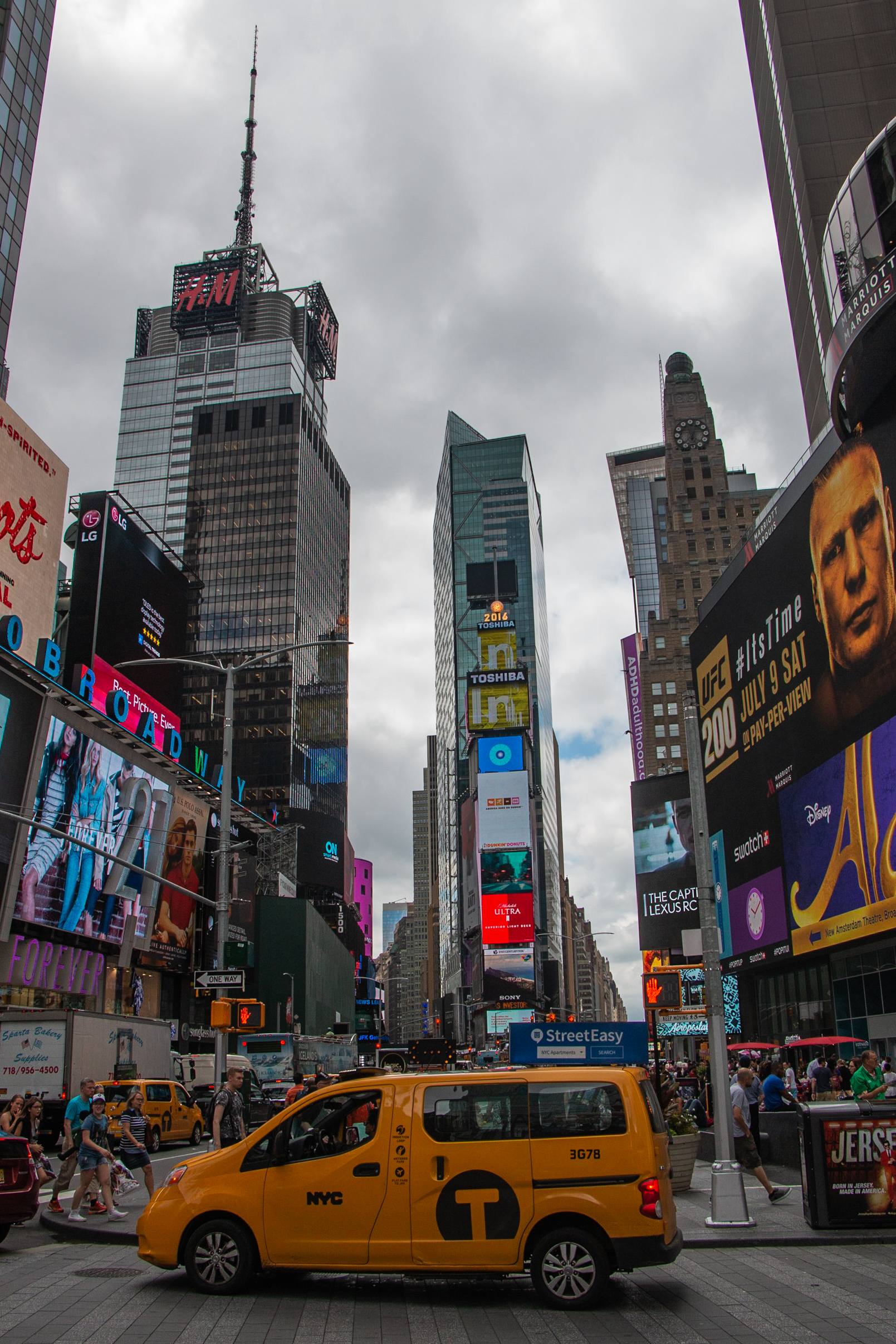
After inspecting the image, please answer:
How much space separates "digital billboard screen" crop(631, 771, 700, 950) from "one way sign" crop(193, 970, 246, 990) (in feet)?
217

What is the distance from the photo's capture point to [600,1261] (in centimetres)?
909

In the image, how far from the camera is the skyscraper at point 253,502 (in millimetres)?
150375

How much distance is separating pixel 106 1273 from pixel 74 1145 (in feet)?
21.7

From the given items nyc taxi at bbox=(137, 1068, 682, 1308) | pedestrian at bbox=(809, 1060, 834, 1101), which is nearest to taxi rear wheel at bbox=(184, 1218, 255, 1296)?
nyc taxi at bbox=(137, 1068, 682, 1308)

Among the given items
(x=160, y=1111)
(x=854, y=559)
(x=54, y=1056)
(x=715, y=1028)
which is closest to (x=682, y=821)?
(x=854, y=559)

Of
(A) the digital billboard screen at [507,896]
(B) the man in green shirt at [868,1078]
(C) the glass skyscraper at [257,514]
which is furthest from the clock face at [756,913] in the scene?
(C) the glass skyscraper at [257,514]

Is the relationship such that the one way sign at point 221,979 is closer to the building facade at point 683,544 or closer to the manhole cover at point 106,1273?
the manhole cover at point 106,1273

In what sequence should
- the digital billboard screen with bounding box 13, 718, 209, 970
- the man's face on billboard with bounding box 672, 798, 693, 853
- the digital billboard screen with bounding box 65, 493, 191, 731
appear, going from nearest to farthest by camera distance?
the digital billboard screen with bounding box 13, 718, 209, 970, the digital billboard screen with bounding box 65, 493, 191, 731, the man's face on billboard with bounding box 672, 798, 693, 853

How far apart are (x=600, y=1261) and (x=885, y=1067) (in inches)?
677

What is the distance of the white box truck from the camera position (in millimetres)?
25047

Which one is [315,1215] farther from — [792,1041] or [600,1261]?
[792,1041]

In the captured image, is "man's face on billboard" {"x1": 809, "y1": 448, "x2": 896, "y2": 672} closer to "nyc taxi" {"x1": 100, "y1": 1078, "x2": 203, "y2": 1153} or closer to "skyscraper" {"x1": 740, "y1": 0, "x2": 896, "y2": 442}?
"skyscraper" {"x1": 740, "y1": 0, "x2": 896, "y2": 442}

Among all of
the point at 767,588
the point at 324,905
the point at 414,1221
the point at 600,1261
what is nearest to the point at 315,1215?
the point at 414,1221

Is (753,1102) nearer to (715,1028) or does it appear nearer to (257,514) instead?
(715,1028)
